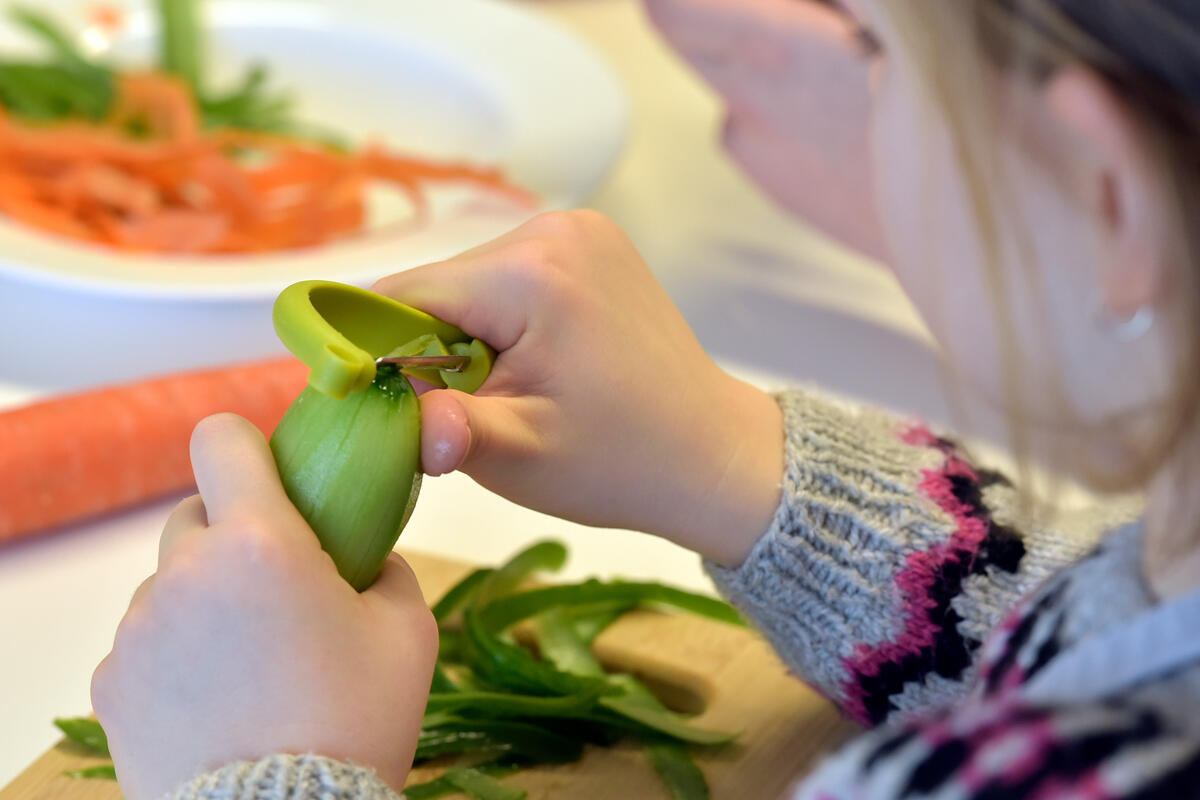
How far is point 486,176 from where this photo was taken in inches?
→ 45.2

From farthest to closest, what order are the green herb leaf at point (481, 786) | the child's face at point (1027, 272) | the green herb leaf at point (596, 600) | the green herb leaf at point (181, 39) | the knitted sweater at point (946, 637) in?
the green herb leaf at point (181, 39), the green herb leaf at point (596, 600), the green herb leaf at point (481, 786), the child's face at point (1027, 272), the knitted sweater at point (946, 637)

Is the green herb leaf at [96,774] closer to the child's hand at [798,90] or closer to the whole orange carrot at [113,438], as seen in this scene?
the whole orange carrot at [113,438]

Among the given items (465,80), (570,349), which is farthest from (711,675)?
(465,80)

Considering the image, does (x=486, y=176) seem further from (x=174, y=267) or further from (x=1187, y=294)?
(x=1187, y=294)

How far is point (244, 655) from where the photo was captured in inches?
18.6

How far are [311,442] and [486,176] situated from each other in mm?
690

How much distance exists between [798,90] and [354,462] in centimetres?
75

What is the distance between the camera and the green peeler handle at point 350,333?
44 cm

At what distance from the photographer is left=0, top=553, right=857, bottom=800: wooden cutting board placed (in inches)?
24.7

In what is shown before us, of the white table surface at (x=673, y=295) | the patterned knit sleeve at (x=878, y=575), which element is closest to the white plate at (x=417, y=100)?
the white table surface at (x=673, y=295)

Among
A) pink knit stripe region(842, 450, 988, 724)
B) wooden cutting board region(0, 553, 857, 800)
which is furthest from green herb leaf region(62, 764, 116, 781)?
pink knit stripe region(842, 450, 988, 724)

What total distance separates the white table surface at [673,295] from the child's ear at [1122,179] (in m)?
0.44

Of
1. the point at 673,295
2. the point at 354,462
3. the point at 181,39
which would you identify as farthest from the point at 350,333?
the point at 181,39

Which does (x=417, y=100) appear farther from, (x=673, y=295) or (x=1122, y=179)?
(x=1122, y=179)
